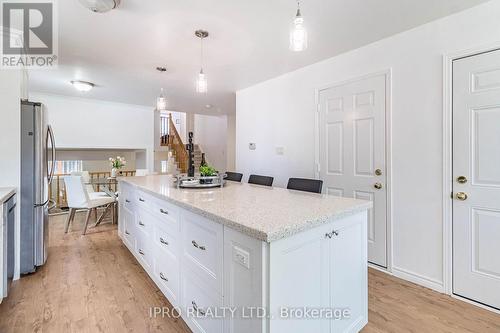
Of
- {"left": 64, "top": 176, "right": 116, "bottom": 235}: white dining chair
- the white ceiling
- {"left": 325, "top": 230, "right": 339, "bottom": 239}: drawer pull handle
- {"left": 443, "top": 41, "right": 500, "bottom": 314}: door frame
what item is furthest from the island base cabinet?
{"left": 64, "top": 176, "right": 116, "bottom": 235}: white dining chair

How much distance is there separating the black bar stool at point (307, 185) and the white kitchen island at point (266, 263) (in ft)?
1.81

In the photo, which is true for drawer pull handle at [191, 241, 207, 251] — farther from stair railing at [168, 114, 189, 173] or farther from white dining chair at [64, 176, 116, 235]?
stair railing at [168, 114, 189, 173]

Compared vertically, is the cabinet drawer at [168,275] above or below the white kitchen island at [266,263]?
below

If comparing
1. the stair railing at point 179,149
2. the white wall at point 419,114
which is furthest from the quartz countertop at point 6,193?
the stair railing at point 179,149

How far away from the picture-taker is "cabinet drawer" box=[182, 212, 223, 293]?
1369mm

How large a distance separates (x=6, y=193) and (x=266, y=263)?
2.35m

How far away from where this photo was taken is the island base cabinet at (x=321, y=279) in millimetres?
1147

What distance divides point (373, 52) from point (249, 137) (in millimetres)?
2342

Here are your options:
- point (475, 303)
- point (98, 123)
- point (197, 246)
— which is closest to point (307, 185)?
point (197, 246)

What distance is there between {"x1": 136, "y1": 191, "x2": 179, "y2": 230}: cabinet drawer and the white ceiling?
157 cm

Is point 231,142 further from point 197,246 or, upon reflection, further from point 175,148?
point 197,246

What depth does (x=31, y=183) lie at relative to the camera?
2564 mm

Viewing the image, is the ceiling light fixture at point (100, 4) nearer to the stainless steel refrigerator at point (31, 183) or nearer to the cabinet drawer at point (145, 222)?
the stainless steel refrigerator at point (31, 183)

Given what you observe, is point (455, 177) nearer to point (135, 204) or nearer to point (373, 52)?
point (373, 52)
